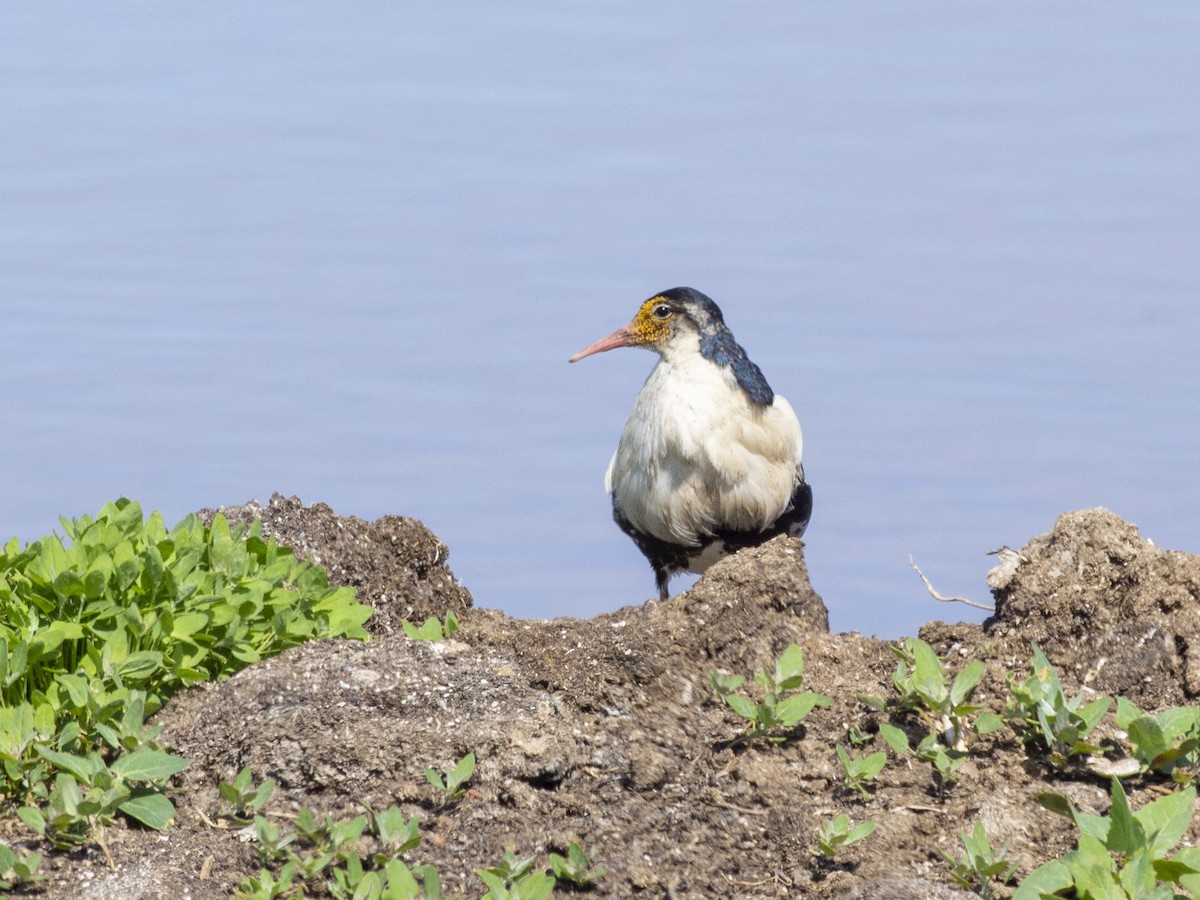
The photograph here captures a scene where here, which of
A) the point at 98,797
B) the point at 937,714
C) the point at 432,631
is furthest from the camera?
the point at 432,631

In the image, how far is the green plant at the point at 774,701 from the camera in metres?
4.25

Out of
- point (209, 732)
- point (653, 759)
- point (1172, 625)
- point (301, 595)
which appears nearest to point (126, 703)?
point (209, 732)

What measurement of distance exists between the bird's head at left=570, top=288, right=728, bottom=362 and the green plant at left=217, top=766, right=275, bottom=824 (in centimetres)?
429

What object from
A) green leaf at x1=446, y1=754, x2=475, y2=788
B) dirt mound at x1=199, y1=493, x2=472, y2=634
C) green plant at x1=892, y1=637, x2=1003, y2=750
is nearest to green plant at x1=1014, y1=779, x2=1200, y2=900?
green plant at x1=892, y1=637, x2=1003, y2=750

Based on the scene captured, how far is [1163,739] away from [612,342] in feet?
14.9

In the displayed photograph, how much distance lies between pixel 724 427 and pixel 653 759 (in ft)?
11.8

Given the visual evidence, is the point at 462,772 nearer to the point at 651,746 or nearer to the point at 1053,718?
the point at 651,746

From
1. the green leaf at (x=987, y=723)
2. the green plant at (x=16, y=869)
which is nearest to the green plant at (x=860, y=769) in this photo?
the green leaf at (x=987, y=723)

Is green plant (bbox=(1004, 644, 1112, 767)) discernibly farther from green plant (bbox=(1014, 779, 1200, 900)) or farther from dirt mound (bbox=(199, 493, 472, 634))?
dirt mound (bbox=(199, 493, 472, 634))

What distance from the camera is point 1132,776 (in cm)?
421

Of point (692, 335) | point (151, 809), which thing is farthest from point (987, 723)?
point (692, 335)

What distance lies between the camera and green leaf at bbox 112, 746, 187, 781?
3998 millimetres

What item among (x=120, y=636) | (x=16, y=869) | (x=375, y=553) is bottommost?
(x=16, y=869)

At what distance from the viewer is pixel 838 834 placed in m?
3.86
